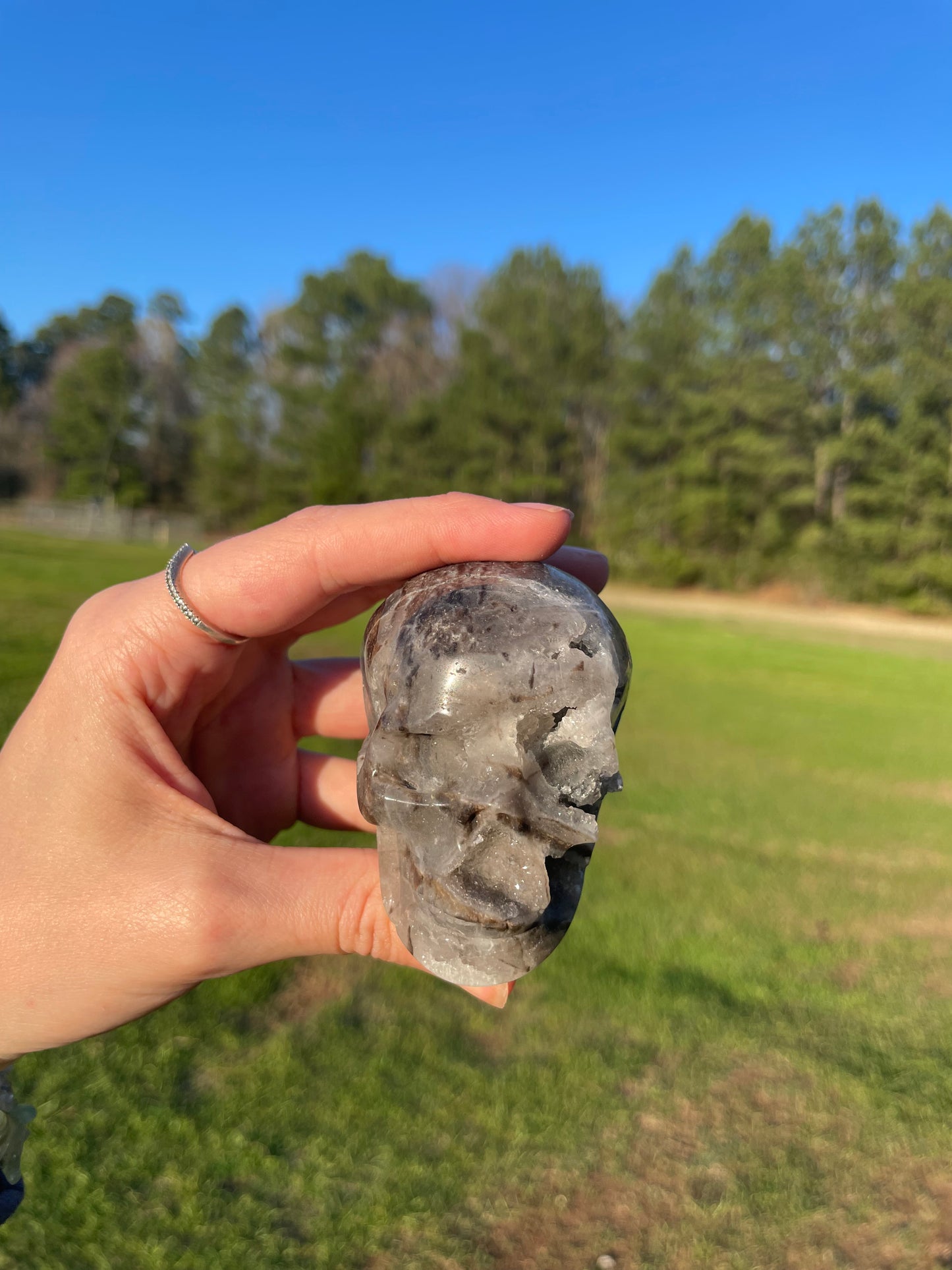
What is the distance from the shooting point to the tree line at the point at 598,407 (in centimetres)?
3284

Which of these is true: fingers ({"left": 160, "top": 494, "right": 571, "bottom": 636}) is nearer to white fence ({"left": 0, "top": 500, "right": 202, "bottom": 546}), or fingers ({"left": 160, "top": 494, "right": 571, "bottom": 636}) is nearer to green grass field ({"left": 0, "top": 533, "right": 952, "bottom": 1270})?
green grass field ({"left": 0, "top": 533, "right": 952, "bottom": 1270})

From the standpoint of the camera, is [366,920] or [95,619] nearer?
[366,920]

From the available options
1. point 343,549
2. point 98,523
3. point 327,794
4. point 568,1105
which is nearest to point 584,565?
point 343,549

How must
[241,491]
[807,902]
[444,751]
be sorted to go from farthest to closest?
1. [241,491]
2. [807,902]
3. [444,751]

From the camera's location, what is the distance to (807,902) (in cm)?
562

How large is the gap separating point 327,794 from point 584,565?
120 centimetres

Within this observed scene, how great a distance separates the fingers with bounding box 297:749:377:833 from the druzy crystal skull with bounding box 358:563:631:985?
42.9 inches

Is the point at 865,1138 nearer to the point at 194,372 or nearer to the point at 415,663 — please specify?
the point at 415,663

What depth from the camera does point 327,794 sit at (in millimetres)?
3002

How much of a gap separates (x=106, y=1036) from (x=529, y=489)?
3879 centimetres

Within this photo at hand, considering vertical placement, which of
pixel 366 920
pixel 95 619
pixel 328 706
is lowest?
pixel 366 920

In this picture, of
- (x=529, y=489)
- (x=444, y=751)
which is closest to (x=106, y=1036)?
(x=444, y=751)

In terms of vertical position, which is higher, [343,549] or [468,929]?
[343,549]

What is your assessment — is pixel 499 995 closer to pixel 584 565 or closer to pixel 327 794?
pixel 327 794
